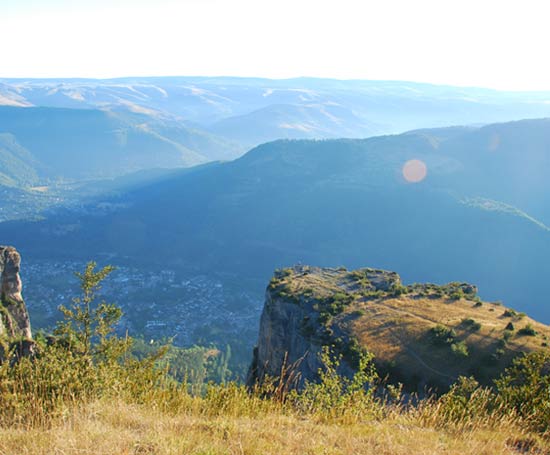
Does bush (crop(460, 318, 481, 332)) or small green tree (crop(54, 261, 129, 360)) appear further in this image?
bush (crop(460, 318, 481, 332))

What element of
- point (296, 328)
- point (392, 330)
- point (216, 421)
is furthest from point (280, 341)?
point (216, 421)

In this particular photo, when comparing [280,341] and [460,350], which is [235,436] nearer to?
[460,350]

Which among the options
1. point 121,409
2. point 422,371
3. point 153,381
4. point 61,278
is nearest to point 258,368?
point 422,371

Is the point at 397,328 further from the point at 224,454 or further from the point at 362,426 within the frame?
the point at 224,454

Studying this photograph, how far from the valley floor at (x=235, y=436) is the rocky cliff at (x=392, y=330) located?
51.4 ft

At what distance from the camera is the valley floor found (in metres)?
7.61

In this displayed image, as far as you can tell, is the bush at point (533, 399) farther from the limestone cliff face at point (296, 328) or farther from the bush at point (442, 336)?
the limestone cliff face at point (296, 328)

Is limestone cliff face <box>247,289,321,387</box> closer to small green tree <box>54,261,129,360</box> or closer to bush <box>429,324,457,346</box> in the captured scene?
bush <box>429,324,457,346</box>

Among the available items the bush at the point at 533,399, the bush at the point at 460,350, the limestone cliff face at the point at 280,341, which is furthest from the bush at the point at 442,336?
the bush at the point at 533,399

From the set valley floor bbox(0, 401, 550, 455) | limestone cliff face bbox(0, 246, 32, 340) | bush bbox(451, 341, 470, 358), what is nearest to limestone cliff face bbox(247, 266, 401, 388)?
bush bbox(451, 341, 470, 358)

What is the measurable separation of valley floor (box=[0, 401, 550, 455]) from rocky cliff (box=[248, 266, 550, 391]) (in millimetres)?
15678

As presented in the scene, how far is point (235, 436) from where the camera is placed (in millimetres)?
8453

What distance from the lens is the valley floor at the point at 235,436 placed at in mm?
7609

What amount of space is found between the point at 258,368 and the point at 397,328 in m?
14.9
